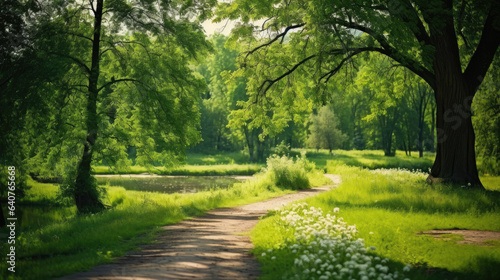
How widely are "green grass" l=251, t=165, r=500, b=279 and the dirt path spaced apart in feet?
1.55

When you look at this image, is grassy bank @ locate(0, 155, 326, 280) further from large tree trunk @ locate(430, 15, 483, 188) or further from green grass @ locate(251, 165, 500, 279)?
large tree trunk @ locate(430, 15, 483, 188)

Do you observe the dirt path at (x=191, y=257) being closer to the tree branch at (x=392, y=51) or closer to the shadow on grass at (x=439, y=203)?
the shadow on grass at (x=439, y=203)

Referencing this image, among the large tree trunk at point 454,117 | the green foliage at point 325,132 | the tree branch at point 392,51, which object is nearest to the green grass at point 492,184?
the large tree trunk at point 454,117

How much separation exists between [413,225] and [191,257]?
5785mm

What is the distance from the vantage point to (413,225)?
921 centimetres

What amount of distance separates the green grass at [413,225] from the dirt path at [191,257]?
18.5 inches

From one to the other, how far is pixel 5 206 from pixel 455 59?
23304mm

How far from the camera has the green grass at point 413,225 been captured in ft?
20.2

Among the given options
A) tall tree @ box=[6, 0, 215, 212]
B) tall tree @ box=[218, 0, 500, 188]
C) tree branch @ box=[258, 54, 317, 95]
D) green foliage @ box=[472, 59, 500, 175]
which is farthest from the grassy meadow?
green foliage @ box=[472, 59, 500, 175]

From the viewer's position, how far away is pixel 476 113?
28031 mm

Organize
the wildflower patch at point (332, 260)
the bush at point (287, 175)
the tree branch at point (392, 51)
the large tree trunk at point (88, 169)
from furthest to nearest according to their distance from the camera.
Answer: the bush at point (287, 175)
the large tree trunk at point (88, 169)
the tree branch at point (392, 51)
the wildflower patch at point (332, 260)

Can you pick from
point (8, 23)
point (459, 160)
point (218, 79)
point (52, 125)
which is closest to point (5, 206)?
point (52, 125)

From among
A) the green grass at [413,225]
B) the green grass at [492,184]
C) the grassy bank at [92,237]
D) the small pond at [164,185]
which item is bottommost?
the small pond at [164,185]

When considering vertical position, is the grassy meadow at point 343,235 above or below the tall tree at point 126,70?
below
